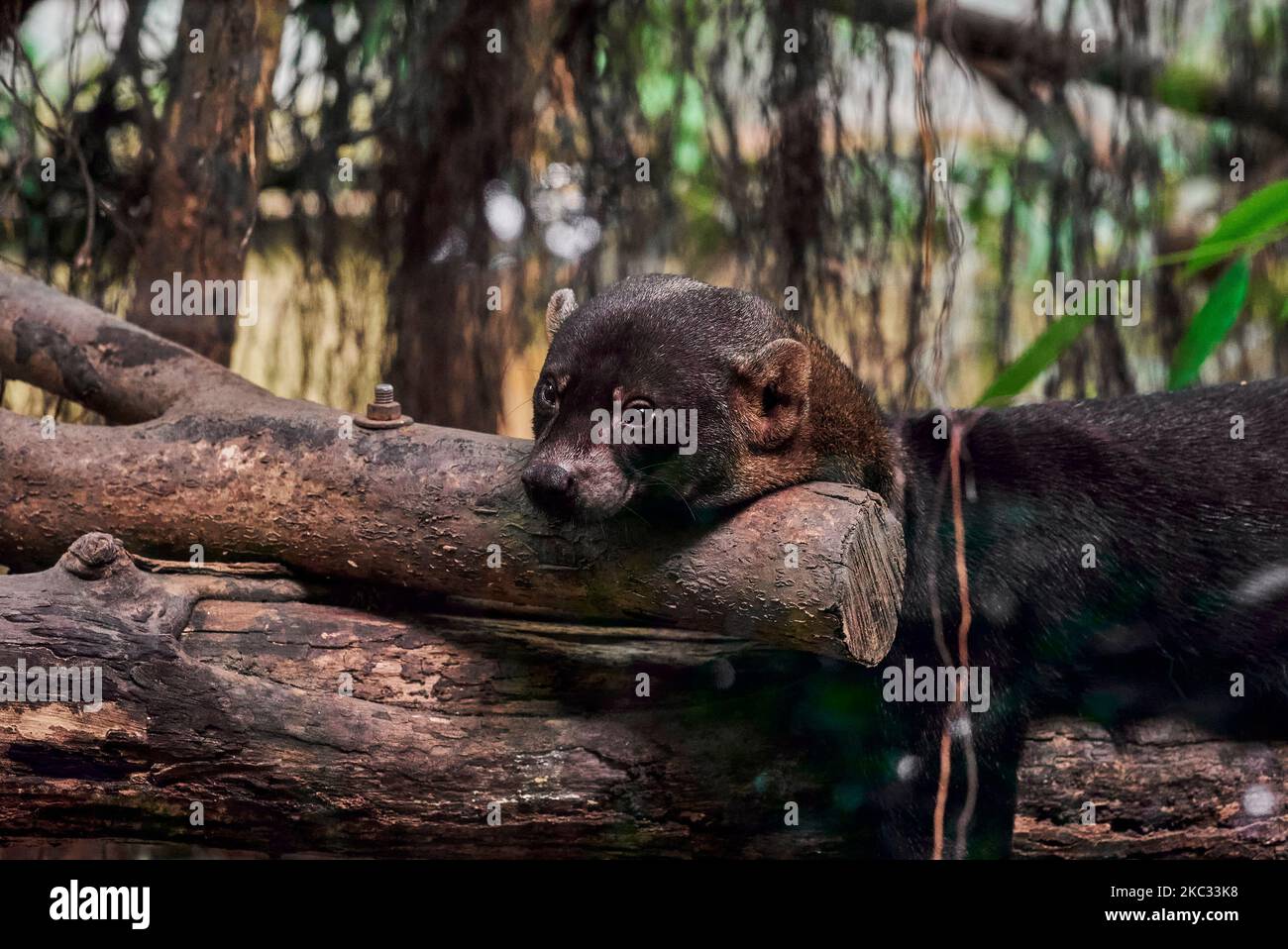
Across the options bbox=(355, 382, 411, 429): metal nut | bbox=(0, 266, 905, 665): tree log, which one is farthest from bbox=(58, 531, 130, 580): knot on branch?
bbox=(355, 382, 411, 429): metal nut

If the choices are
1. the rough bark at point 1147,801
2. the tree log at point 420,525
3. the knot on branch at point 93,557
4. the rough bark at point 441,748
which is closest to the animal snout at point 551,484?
the tree log at point 420,525

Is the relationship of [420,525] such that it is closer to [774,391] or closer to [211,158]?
[774,391]

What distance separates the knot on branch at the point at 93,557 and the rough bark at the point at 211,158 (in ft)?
6.07

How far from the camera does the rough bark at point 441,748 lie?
9.00 feet

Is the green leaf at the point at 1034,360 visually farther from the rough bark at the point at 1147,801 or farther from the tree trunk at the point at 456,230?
the tree trunk at the point at 456,230

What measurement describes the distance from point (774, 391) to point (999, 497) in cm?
73

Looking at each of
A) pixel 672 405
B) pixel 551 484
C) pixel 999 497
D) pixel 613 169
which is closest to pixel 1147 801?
pixel 999 497

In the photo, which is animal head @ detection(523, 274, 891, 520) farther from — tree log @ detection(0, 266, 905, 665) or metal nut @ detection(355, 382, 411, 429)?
metal nut @ detection(355, 382, 411, 429)

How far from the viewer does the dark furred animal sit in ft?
9.95

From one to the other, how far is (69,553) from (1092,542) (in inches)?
101

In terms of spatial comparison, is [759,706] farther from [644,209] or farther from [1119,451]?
[644,209]

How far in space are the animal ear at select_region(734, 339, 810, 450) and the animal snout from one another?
1.76 feet

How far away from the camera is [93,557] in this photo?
9.36ft

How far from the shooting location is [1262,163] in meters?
5.93
